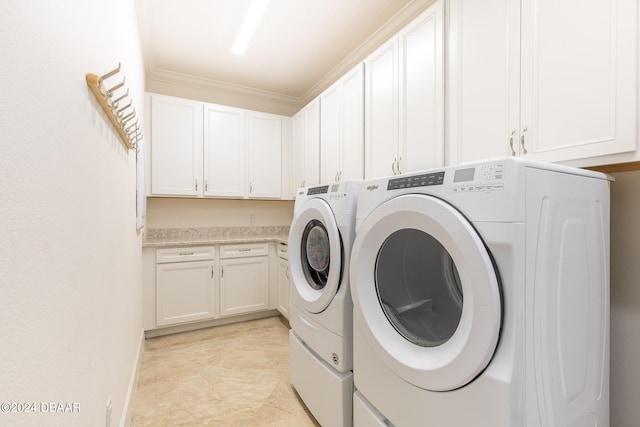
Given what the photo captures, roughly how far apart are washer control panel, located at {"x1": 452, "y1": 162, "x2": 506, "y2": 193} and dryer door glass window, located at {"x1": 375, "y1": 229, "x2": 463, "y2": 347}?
332 mm

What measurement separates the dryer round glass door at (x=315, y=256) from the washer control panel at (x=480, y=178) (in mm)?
709

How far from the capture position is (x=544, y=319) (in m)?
0.81

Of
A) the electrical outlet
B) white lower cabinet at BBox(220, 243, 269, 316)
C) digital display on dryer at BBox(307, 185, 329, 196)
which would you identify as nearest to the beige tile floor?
white lower cabinet at BBox(220, 243, 269, 316)

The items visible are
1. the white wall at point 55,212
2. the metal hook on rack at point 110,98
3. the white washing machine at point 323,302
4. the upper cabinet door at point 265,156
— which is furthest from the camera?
the upper cabinet door at point 265,156

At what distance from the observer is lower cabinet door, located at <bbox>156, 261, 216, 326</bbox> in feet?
9.02

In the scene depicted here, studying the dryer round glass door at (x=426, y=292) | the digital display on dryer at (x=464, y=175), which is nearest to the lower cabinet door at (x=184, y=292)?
the dryer round glass door at (x=426, y=292)

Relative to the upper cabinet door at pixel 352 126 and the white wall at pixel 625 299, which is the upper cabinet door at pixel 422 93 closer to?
the upper cabinet door at pixel 352 126

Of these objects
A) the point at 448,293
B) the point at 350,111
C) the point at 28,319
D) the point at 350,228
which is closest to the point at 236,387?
the point at 350,228

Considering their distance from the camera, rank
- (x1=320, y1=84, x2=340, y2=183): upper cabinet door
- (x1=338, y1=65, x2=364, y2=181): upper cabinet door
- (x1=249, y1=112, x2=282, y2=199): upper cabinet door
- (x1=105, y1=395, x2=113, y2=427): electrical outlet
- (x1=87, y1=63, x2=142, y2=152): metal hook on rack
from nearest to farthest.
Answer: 1. (x1=87, y1=63, x2=142, y2=152): metal hook on rack
2. (x1=105, y1=395, x2=113, y2=427): electrical outlet
3. (x1=338, y1=65, x2=364, y2=181): upper cabinet door
4. (x1=320, y1=84, x2=340, y2=183): upper cabinet door
5. (x1=249, y1=112, x2=282, y2=199): upper cabinet door

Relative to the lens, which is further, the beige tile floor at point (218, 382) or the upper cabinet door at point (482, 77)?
the beige tile floor at point (218, 382)

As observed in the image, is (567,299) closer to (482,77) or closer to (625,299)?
(625,299)

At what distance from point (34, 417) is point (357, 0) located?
2.62 m

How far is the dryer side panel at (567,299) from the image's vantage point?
2.58ft

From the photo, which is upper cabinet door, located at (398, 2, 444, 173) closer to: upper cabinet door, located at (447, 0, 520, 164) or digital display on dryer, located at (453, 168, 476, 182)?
upper cabinet door, located at (447, 0, 520, 164)
